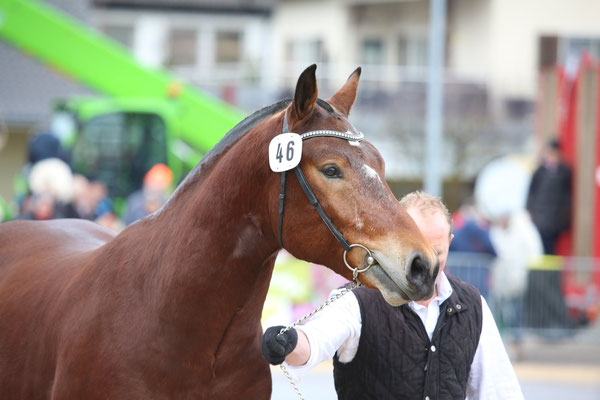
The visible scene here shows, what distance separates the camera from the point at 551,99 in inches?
524

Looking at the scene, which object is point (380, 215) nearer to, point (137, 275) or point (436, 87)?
point (137, 275)

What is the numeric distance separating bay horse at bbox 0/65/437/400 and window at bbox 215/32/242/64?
29333mm

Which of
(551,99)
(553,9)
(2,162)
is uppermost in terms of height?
(553,9)

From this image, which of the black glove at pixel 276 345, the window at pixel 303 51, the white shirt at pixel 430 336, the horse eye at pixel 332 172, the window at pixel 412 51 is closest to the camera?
the black glove at pixel 276 345

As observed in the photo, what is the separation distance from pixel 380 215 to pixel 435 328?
62cm

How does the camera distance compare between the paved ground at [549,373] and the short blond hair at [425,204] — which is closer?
the short blond hair at [425,204]

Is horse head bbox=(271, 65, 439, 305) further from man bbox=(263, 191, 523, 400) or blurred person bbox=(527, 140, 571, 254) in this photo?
blurred person bbox=(527, 140, 571, 254)

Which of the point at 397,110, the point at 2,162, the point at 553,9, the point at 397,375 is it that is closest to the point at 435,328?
the point at 397,375

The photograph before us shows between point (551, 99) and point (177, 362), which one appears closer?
point (177, 362)

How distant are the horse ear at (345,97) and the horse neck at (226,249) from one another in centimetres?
34

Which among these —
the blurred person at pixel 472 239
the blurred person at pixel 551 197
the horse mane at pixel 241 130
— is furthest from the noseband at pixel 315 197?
the blurred person at pixel 551 197

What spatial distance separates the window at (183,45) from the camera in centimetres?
3319

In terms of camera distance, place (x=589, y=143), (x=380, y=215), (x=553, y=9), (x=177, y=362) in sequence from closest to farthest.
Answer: (x=380, y=215) → (x=177, y=362) → (x=589, y=143) → (x=553, y=9)

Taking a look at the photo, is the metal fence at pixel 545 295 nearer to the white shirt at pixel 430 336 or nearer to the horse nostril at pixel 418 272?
the white shirt at pixel 430 336
